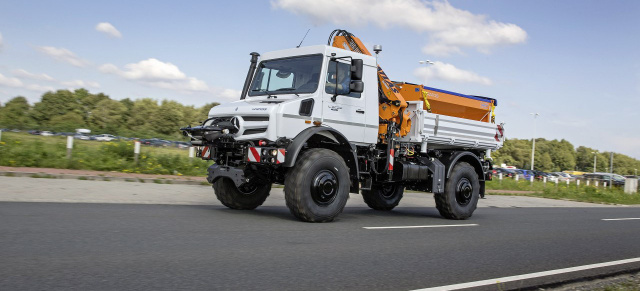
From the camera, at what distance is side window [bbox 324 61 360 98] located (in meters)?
8.84

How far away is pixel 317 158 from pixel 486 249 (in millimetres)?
2806

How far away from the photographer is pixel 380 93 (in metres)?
10.2

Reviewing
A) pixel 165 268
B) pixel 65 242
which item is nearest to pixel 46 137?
pixel 65 242

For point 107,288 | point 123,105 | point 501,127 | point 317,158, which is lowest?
point 107,288

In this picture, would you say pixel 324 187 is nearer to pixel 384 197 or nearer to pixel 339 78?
pixel 339 78

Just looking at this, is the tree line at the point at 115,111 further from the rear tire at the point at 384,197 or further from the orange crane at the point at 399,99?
the orange crane at the point at 399,99

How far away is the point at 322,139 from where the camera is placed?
351 inches

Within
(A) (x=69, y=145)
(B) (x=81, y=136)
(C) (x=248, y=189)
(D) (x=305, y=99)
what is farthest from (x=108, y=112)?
(D) (x=305, y=99)

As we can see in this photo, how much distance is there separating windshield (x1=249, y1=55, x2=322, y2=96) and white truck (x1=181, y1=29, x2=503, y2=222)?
0.07ft

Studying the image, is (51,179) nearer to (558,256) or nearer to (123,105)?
(558,256)

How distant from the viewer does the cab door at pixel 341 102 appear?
881 centimetres

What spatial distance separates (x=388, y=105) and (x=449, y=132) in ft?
5.62

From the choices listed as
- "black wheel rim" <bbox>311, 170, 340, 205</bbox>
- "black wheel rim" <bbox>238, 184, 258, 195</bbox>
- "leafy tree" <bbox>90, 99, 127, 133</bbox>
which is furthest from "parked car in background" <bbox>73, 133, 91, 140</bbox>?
"leafy tree" <bbox>90, 99, 127, 133</bbox>

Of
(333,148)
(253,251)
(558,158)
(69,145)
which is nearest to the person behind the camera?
(253,251)
